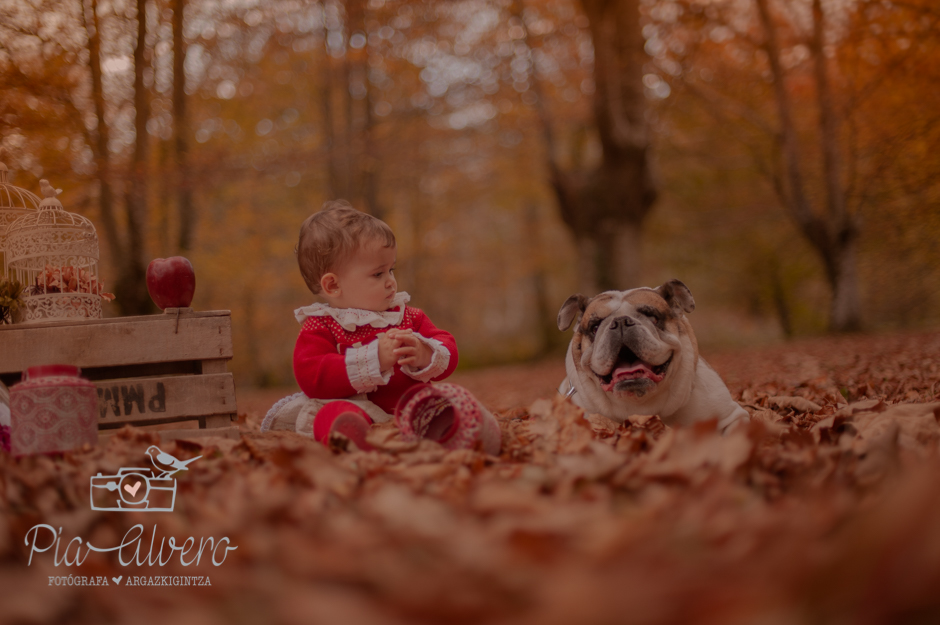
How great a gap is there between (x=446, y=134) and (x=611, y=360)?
10981 mm

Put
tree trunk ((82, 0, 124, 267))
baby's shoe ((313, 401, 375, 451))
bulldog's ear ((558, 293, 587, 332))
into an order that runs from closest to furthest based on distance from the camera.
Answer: baby's shoe ((313, 401, 375, 451)), bulldog's ear ((558, 293, 587, 332)), tree trunk ((82, 0, 124, 267))

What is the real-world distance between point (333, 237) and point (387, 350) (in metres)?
0.58

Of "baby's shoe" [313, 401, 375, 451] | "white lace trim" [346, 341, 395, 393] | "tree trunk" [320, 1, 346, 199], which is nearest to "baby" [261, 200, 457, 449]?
"white lace trim" [346, 341, 395, 393]

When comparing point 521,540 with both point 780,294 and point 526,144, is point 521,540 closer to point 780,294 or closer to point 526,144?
point 526,144

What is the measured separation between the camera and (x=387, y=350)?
2.61 meters

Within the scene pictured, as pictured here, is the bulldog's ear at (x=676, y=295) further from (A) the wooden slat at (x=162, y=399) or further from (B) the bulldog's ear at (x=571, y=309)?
(A) the wooden slat at (x=162, y=399)

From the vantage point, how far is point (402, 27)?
12250 mm

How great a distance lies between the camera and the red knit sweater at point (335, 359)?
8.86ft

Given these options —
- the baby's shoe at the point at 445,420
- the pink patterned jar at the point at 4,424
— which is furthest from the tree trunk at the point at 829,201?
the pink patterned jar at the point at 4,424

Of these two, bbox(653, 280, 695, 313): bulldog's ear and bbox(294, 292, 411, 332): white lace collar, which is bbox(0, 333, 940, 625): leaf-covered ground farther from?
bbox(653, 280, 695, 313): bulldog's ear

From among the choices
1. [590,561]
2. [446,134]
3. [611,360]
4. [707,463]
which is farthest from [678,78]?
[590,561]

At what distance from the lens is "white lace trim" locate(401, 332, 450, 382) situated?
2.73m

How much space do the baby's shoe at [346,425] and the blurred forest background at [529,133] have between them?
5313 mm

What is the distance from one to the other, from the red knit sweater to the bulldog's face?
657 millimetres
